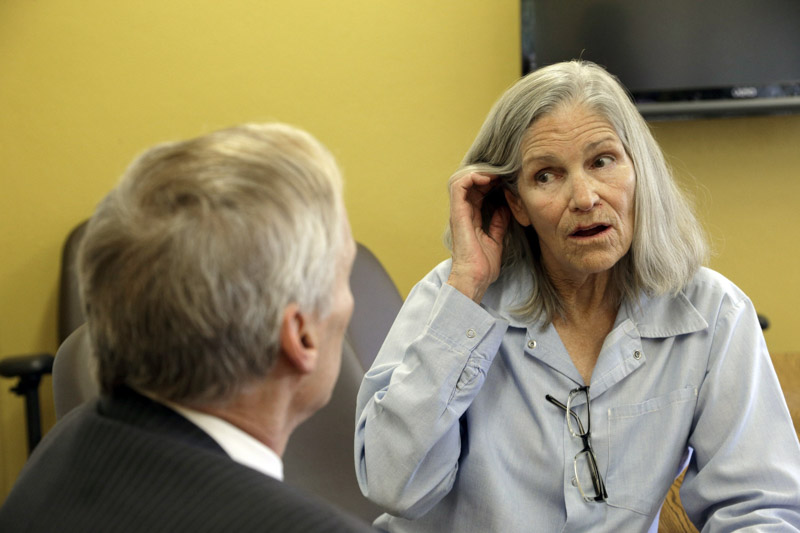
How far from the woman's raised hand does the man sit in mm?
648

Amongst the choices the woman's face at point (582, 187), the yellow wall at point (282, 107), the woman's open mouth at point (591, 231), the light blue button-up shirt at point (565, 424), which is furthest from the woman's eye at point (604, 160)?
the yellow wall at point (282, 107)

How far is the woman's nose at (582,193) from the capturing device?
136 centimetres

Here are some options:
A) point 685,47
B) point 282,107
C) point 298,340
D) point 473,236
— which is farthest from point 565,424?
point 282,107

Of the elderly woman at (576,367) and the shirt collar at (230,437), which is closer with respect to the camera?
the shirt collar at (230,437)

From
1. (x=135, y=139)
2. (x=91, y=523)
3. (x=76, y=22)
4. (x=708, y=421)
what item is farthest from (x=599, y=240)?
(x=76, y=22)

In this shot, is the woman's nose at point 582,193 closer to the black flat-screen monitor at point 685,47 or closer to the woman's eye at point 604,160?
the woman's eye at point 604,160

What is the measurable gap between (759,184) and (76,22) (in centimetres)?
194

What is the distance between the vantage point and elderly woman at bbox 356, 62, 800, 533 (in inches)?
51.3

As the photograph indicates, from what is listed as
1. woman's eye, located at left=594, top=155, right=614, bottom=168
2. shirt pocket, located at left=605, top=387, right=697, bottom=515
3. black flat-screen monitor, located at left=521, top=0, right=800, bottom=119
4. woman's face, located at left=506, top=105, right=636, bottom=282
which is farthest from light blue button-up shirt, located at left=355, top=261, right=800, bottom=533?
black flat-screen monitor, located at left=521, top=0, right=800, bottom=119

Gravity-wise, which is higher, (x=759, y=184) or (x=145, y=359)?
(x=145, y=359)

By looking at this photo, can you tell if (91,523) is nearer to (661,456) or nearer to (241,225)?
(241,225)

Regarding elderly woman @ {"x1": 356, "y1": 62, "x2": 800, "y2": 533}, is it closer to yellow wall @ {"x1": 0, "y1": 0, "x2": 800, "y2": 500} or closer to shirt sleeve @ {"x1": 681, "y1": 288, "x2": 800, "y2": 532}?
shirt sleeve @ {"x1": 681, "y1": 288, "x2": 800, "y2": 532}

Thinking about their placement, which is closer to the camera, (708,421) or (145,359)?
(145,359)

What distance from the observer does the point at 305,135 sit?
806 mm
